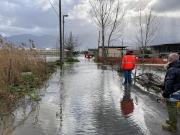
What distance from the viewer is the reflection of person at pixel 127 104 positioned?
13.2 meters

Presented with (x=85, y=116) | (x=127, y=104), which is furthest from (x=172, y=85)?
(x=127, y=104)

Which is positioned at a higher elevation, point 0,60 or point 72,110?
point 0,60

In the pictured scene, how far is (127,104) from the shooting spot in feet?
49.9

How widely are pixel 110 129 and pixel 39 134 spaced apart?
160 centimetres

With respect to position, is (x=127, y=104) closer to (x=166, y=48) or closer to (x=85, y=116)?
(x=85, y=116)

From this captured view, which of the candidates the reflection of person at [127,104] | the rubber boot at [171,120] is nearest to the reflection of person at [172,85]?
the rubber boot at [171,120]

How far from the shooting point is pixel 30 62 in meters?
24.0

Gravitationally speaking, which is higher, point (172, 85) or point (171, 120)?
point (172, 85)

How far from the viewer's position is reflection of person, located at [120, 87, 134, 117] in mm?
13247

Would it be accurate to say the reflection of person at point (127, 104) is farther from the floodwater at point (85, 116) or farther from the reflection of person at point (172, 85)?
the reflection of person at point (172, 85)

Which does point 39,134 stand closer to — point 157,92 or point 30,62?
point 157,92

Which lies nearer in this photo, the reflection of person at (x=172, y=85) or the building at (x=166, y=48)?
the reflection of person at (x=172, y=85)

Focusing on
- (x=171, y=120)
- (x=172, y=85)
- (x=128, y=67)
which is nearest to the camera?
(x=172, y=85)

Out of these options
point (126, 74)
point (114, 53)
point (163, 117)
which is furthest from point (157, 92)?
point (114, 53)
